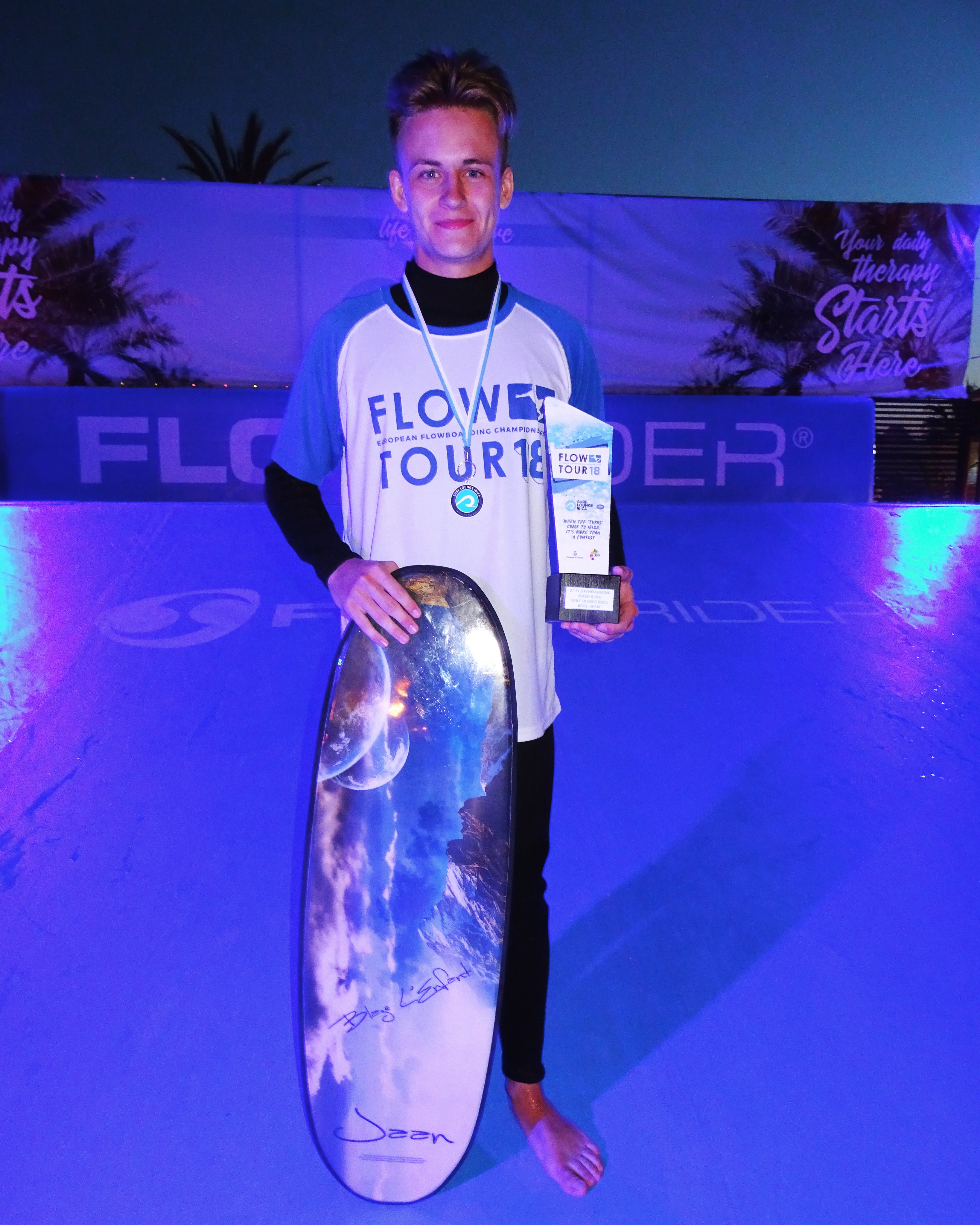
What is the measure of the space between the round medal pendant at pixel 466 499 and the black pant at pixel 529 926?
0.33 metres

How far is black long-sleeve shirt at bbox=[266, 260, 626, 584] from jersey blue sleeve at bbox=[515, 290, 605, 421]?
6 centimetres

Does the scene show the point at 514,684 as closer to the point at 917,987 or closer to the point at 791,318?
the point at 917,987

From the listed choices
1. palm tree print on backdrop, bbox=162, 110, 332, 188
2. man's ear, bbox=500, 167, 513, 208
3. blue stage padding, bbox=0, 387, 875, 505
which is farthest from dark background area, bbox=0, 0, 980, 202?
man's ear, bbox=500, 167, 513, 208

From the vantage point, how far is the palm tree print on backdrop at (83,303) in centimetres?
489

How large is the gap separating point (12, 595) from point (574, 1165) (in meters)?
2.67

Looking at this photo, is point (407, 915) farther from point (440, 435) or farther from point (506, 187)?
point (506, 187)

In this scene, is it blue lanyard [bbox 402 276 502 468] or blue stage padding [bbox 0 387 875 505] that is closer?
blue lanyard [bbox 402 276 502 468]

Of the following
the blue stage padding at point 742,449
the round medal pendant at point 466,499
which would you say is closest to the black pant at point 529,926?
the round medal pendant at point 466,499

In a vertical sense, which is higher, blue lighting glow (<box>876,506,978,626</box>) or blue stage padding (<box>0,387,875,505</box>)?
blue stage padding (<box>0,387,875,505</box>)

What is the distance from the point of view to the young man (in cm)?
114

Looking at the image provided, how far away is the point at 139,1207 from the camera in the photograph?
1.20 meters
